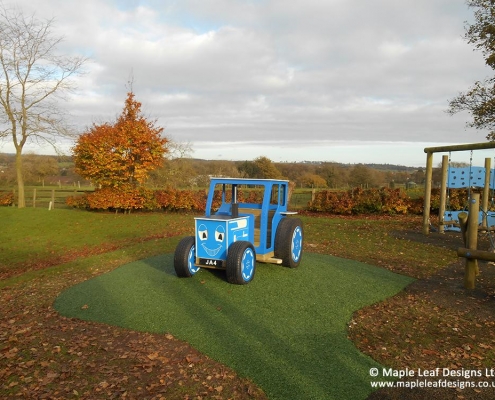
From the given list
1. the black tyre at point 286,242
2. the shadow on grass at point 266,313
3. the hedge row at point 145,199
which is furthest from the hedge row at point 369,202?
the black tyre at point 286,242

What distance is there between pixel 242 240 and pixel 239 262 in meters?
0.62

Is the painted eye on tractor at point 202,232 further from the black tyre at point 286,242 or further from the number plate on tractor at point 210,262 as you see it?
the black tyre at point 286,242

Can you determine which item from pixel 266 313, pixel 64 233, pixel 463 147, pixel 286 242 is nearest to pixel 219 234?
pixel 286 242

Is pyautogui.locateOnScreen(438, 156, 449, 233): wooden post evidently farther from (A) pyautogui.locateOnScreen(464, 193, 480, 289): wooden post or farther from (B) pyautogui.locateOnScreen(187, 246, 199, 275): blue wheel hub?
(B) pyautogui.locateOnScreen(187, 246, 199, 275): blue wheel hub

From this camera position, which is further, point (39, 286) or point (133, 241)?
point (133, 241)

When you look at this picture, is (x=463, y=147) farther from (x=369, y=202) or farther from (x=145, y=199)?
(x=145, y=199)

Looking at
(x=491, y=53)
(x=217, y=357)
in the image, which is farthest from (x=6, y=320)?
(x=491, y=53)

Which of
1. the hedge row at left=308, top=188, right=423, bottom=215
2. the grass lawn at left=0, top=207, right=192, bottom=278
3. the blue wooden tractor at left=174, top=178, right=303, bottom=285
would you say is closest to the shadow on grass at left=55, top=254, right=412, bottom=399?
the blue wooden tractor at left=174, top=178, right=303, bottom=285

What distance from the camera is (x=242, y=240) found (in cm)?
690

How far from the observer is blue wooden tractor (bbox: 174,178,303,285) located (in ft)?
21.4

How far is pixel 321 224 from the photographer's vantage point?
15859mm

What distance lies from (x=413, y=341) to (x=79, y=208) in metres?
20.1

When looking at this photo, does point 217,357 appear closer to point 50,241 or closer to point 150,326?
point 150,326

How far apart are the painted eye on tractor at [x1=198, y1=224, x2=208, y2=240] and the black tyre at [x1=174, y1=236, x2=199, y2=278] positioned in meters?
0.26
